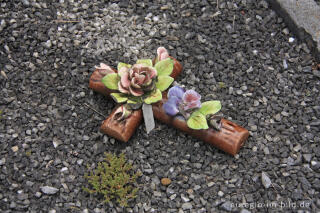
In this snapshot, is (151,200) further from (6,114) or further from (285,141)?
(6,114)

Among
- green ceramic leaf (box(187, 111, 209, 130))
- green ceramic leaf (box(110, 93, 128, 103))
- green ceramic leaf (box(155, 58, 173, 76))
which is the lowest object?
green ceramic leaf (box(187, 111, 209, 130))

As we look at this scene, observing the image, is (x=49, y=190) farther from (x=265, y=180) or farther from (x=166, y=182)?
(x=265, y=180)

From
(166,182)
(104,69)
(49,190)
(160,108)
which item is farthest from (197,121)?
(49,190)

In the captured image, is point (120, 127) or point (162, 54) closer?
point (120, 127)

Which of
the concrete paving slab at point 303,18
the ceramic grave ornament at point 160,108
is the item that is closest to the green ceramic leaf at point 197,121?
the ceramic grave ornament at point 160,108

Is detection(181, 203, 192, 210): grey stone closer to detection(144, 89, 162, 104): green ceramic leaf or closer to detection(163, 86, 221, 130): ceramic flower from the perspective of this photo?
detection(163, 86, 221, 130): ceramic flower

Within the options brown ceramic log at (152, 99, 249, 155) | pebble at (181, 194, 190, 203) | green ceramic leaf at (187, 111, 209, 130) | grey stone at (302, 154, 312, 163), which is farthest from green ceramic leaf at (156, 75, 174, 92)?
grey stone at (302, 154, 312, 163)

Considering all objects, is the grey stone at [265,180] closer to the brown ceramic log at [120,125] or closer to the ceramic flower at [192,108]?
the ceramic flower at [192,108]
